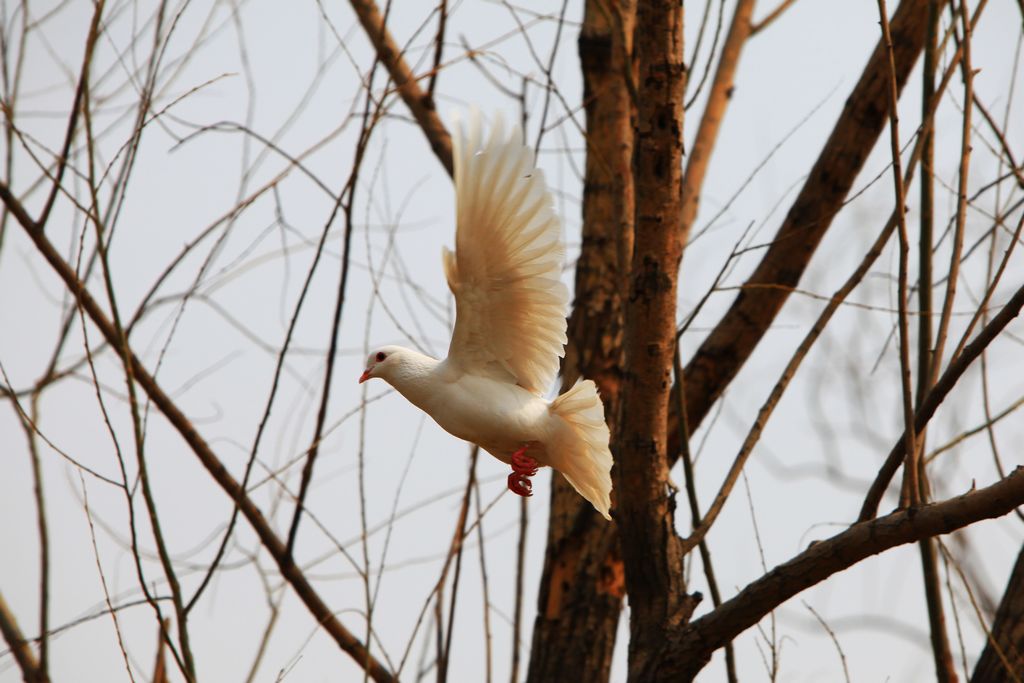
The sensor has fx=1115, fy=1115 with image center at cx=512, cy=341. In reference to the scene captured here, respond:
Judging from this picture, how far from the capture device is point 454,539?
3.79m

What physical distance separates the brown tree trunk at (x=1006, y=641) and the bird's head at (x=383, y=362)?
2.04m

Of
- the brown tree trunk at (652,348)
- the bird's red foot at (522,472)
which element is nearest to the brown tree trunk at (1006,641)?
the brown tree trunk at (652,348)

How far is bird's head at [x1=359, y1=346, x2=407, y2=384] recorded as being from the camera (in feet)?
12.4

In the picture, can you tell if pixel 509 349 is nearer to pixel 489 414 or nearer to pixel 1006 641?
pixel 489 414

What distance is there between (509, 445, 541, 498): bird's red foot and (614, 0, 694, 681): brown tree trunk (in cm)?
34

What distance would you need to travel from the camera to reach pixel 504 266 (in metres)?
3.54

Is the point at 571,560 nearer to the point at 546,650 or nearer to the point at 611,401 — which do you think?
the point at 546,650

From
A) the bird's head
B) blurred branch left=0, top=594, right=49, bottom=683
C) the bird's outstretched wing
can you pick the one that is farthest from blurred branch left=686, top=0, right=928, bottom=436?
blurred branch left=0, top=594, right=49, bottom=683

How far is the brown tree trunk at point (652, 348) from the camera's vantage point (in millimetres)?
3367

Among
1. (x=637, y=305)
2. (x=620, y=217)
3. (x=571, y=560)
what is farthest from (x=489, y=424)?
(x=571, y=560)

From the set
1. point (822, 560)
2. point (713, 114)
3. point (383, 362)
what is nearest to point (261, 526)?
point (383, 362)

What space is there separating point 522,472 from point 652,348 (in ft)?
2.21

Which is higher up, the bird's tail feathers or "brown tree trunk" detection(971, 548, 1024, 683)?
the bird's tail feathers

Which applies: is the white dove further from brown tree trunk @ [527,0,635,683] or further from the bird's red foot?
brown tree trunk @ [527,0,635,683]
